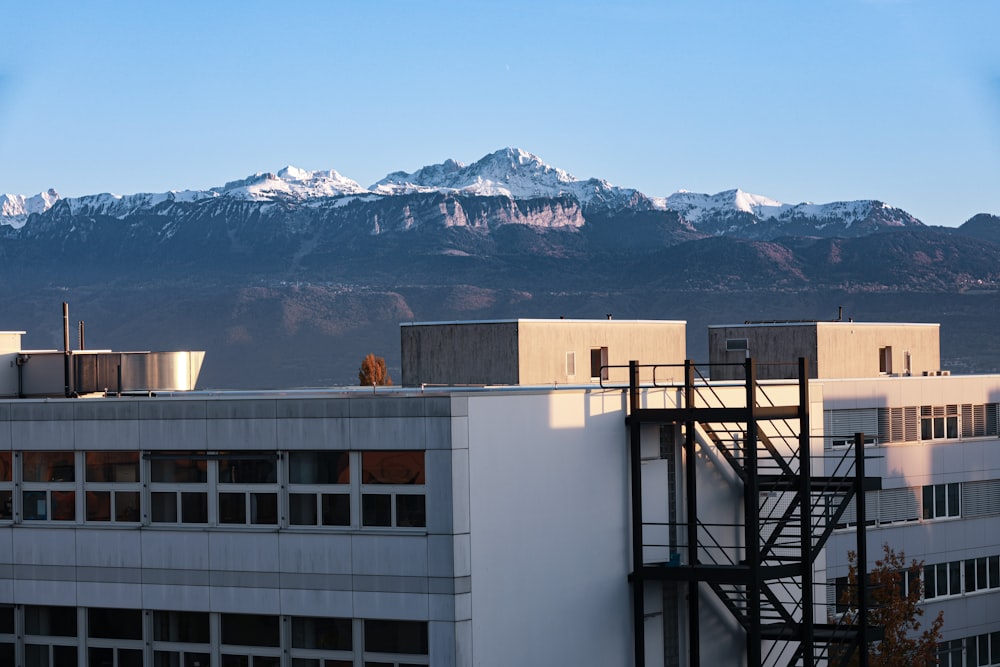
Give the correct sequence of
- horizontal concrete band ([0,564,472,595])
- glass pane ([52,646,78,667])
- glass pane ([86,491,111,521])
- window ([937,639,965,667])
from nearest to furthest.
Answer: horizontal concrete band ([0,564,472,595]), glass pane ([86,491,111,521]), glass pane ([52,646,78,667]), window ([937,639,965,667])

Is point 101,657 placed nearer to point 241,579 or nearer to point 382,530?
point 241,579

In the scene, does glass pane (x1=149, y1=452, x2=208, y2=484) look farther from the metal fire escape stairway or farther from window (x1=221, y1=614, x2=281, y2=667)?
the metal fire escape stairway

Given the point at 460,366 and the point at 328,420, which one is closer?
the point at 328,420

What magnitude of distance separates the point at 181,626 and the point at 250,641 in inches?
55.2

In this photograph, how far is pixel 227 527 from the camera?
25688 mm

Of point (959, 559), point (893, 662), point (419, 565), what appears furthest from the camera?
point (959, 559)

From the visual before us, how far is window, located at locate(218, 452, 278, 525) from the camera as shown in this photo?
25.5m

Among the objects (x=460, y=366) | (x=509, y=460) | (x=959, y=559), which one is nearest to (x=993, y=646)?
(x=959, y=559)

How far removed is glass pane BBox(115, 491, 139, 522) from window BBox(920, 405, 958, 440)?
32847 millimetres

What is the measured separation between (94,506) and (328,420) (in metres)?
5.05

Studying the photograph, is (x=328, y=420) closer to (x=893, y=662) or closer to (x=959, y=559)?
(x=893, y=662)

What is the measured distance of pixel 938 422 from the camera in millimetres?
52469

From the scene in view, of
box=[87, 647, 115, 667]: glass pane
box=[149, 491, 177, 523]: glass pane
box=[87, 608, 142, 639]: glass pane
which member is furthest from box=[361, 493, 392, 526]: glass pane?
box=[87, 647, 115, 667]: glass pane

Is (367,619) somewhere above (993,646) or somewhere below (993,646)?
above
